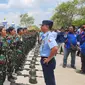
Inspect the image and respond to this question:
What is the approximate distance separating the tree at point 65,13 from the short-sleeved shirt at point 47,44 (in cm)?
Answer: 5269

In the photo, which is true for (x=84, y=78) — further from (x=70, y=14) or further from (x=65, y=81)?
(x=70, y=14)

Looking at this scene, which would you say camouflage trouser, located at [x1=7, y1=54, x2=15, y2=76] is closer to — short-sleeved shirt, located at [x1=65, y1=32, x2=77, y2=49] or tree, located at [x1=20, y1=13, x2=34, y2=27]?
short-sleeved shirt, located at [x1=65, y1=32, x2=77, y2=49]

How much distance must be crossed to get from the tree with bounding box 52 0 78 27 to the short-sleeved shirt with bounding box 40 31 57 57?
173ft

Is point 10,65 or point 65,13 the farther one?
point 65,13

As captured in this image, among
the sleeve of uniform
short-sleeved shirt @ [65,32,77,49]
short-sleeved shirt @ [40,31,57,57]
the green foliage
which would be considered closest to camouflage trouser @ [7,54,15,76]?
short-sleeved shirt @ [40,31,57,57]

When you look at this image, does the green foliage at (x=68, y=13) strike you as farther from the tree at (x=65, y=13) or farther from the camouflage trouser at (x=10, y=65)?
the camouflage trouser at (x=10, y=65)

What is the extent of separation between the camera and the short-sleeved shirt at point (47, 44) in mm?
5012

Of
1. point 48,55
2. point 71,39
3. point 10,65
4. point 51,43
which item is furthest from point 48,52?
point 71,39

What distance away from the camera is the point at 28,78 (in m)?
8.18

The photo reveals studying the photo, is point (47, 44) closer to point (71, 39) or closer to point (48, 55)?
point (48, 55)

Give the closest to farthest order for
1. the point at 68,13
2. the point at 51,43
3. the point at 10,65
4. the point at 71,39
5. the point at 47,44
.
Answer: the point at 51,43 → the point at 47,44 → the point at 10,65 → the point at 71,39 → the point at 68,13

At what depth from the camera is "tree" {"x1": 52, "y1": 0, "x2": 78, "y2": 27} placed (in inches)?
2303

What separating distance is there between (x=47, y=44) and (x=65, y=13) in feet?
182

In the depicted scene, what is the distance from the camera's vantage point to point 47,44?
5.13 metres
